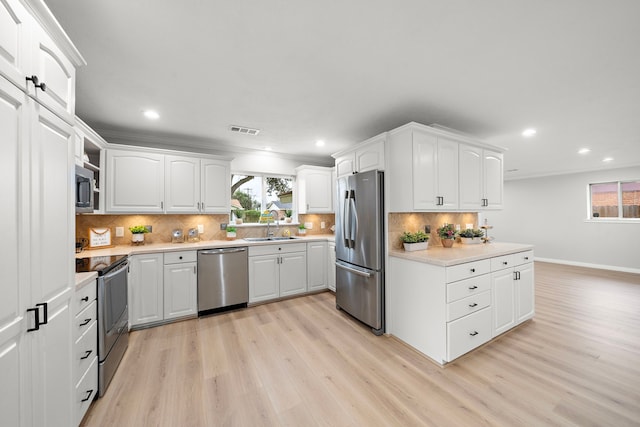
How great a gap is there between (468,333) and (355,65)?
256cm

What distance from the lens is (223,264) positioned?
328 centimetres

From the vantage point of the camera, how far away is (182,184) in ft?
11.2

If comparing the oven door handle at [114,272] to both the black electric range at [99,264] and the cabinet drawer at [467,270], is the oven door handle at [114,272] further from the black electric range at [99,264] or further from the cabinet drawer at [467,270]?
the cabinet drawer at [467,270]

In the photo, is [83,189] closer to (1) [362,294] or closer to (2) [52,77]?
(2) [52,77]

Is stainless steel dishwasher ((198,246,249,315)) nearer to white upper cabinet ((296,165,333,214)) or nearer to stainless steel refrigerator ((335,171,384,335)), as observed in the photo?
stainless steel refrigerator ((335,171,384,335))

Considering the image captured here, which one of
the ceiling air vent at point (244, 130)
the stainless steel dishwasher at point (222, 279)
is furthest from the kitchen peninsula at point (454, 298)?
the ceiling air vent at point (244, 130)

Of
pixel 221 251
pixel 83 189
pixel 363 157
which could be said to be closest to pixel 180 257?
pixel 221 251

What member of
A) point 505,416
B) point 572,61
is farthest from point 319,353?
point 572,61

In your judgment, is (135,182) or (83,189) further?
(135,182)

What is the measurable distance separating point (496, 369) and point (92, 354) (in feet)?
10.3

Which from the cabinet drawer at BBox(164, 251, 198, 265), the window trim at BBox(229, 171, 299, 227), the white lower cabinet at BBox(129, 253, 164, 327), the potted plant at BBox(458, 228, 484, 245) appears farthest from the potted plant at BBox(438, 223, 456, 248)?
the white lower cabinet at BBox(129, 253, 164, 327)

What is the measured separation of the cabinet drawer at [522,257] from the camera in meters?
2.76

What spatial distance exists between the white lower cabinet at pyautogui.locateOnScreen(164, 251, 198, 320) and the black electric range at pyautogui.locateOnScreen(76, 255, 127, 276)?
29.9 inches

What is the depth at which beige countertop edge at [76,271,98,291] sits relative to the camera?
149cm
